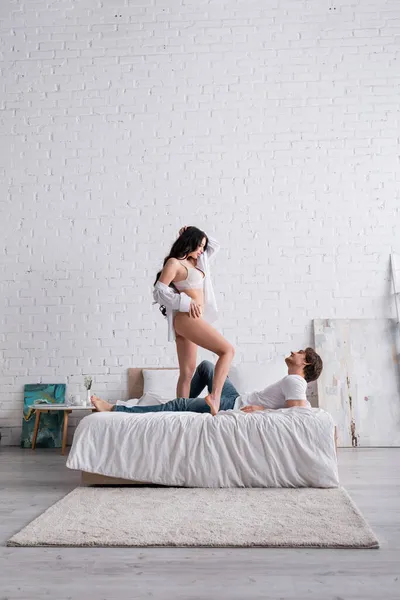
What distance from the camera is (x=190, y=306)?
3.71 meters

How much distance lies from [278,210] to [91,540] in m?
4.12

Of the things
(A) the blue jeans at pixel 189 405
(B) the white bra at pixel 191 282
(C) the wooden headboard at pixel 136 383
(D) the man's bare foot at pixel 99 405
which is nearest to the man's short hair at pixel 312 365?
(A) the blue jeans at pixel 189 405

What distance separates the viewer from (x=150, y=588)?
171 centimetres

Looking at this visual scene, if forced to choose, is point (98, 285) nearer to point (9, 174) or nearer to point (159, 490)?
point (9, 174)

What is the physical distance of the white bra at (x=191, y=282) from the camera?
3854mm

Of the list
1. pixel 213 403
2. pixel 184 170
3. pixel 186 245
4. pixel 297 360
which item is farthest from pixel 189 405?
pixel 184 170

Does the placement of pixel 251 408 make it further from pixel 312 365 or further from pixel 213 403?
pixel 312 365

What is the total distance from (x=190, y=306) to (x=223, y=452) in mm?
974

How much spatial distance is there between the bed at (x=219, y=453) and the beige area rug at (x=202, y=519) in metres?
0.09

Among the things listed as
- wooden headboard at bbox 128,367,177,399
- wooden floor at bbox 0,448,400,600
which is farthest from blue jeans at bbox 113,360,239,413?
wooden headboard at bbox 128,367,177,399

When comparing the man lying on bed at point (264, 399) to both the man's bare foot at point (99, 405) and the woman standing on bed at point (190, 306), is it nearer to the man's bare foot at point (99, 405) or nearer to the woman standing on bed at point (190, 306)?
the man's bare foot at point (99, 405)

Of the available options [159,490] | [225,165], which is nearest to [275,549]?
[159,490]

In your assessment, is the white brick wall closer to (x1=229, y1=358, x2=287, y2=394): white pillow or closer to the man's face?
(x1=229, y1=358, x2=287, y2=394): white pillow

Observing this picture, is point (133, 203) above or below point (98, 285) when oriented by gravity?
above
